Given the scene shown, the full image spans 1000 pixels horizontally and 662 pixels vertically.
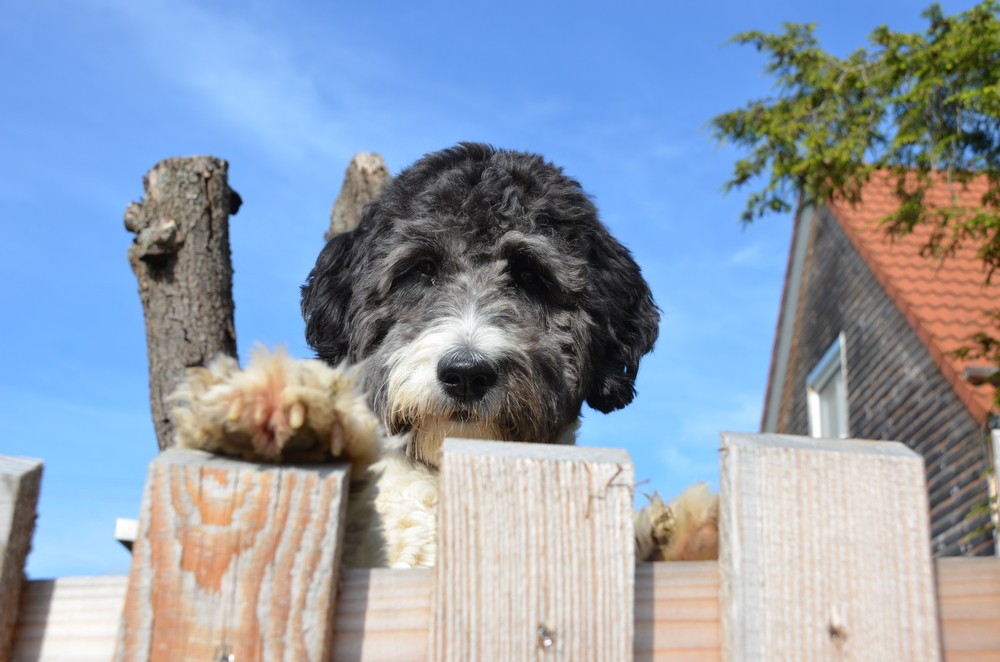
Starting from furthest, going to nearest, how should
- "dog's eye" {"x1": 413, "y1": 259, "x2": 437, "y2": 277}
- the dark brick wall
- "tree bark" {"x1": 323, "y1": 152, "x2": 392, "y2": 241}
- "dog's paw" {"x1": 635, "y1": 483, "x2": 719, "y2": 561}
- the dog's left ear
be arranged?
the dark brick wall → "tree bark" {"x1": 323, "y1": 152, "x2": 392, "y2": 241} → the dog's left ear → "dog's eye" {"x1": 413, "y1": 259, "x2": 437, "y2": 277} → "dog's paw" {"x1": 635, "y1": 483, "x2": 719, "y2": 561}

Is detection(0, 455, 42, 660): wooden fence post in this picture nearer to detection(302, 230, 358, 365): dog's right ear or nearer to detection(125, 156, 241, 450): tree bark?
detection(302, 230, 358, 365): dog's right ear

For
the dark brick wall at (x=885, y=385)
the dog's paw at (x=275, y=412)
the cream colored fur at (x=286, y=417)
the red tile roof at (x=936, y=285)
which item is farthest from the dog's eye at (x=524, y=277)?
the red tile roof at (x=936, y=285)

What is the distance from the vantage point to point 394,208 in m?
3.97

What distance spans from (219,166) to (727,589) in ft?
19.2

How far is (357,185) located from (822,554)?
21.7 feet

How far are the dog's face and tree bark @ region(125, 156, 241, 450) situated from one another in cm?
288

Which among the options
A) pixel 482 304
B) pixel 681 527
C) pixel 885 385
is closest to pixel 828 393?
pixel 885 385

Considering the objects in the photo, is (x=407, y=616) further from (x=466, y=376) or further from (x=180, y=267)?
(x=180, y=267)

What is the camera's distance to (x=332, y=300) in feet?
13.3

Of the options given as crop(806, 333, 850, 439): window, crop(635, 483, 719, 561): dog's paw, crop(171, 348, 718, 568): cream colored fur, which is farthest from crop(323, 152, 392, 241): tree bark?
crop(806, 333, 850, 439): window

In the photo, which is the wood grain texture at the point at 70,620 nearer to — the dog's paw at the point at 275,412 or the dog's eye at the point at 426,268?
the dog's paw at the point at 275,412

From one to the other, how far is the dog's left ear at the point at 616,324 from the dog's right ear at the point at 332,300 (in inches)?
37.7

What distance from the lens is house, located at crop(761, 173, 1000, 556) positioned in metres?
14.0

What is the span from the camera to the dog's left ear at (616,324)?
13.1 feet
